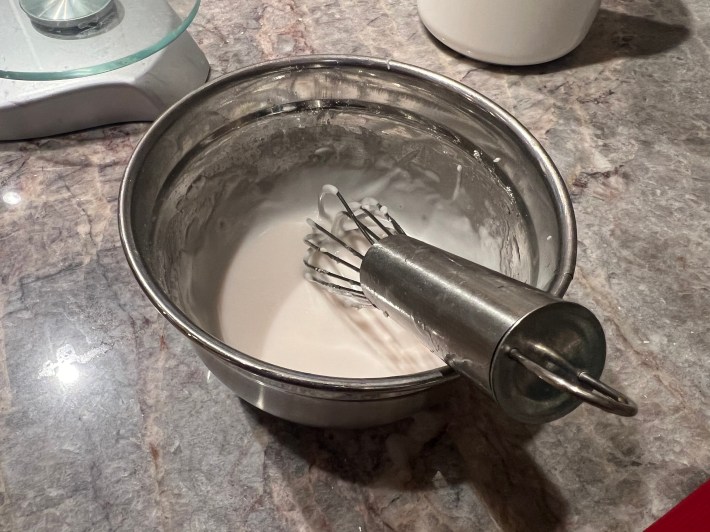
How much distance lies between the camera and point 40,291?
1.66 ft

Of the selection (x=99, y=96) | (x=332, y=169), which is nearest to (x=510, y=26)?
(x=332, y=169)

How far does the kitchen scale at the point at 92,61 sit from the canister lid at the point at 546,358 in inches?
17.4

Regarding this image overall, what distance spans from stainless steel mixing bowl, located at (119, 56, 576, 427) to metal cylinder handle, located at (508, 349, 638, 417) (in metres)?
0.07

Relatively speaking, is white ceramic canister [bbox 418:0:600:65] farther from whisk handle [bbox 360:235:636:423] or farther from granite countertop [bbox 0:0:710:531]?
whisk handle [bbox 360:235:636:423]

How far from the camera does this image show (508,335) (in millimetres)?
262

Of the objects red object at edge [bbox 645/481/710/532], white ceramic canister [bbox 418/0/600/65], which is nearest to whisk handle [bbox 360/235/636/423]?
red object at edge [bbox 645/481/710/532]

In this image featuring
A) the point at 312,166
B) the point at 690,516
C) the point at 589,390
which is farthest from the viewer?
the point at 312,166

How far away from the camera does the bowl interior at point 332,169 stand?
42cm

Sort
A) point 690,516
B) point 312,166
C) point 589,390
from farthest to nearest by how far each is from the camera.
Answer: point 312,166
point 690,516
point 589,390

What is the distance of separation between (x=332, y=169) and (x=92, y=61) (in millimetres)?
257

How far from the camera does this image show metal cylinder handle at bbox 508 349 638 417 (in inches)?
9.5

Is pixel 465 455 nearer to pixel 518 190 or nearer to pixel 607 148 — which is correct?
pixel 518 190

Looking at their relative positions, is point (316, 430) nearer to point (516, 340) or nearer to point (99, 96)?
point (516, 340)

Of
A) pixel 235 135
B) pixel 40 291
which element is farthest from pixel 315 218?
pixel 40 291
